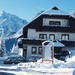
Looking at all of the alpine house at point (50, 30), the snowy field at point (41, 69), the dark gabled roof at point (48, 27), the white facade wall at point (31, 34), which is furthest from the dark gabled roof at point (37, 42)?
the snowy field at point (41, 69)

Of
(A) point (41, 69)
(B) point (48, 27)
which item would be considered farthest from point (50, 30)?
(A) point (41, 69)

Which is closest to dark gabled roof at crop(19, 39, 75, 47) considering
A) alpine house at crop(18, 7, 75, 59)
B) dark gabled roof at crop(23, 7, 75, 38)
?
alpine house at crop(18, 7, 75, 59)

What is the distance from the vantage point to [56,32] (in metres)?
52.6

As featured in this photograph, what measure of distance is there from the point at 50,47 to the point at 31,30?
14459 mm

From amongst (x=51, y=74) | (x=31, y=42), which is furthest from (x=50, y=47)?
(x=51, y=74)

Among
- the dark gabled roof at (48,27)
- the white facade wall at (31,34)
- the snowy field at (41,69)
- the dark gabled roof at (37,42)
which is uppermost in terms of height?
the dark gabled roof at (48,27)

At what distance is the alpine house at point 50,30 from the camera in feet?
168

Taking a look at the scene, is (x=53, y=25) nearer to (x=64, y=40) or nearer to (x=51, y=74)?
(x=64, y=40)

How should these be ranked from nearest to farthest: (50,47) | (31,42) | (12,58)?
(50,47), (12,58), (31,42)

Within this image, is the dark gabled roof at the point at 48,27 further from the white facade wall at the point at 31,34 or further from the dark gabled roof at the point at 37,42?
the dark gabled roof at the point at 37,42

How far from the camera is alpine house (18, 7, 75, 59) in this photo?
51119 mm

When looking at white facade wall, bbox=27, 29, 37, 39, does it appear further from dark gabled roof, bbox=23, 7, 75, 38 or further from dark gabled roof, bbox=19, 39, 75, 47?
dark gabled roof, bbox=19, 39, 75, 47

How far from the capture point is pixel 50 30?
171 ft

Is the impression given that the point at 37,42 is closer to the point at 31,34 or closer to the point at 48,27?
the point at 31,34
